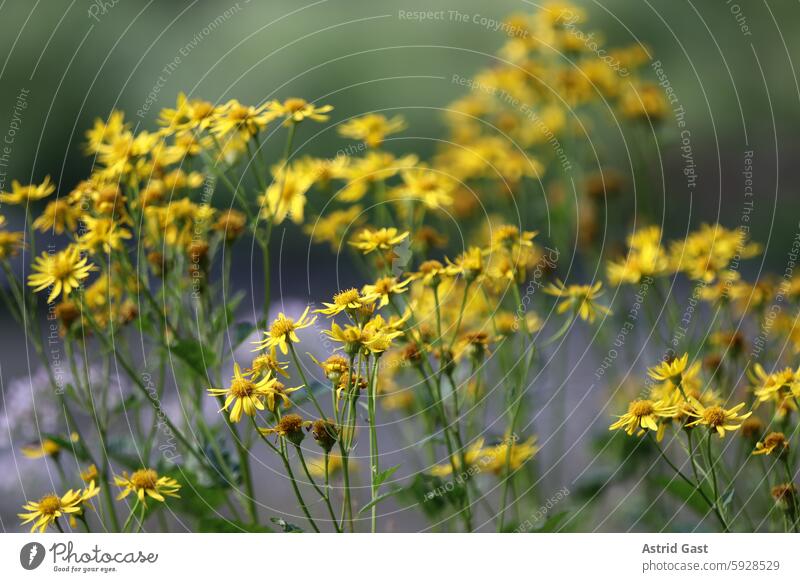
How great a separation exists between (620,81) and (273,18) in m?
0.71

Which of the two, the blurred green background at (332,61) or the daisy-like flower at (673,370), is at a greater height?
the blurred green background at (332,61)

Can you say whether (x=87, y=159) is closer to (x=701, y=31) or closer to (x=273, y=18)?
(x=273, y=18)

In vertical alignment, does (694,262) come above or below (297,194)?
below

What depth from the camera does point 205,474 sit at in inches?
54.2

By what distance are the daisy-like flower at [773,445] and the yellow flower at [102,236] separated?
833mm

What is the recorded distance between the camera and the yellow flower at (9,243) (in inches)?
50.8

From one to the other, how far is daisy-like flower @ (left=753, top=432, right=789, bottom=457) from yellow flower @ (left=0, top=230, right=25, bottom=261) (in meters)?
1.00

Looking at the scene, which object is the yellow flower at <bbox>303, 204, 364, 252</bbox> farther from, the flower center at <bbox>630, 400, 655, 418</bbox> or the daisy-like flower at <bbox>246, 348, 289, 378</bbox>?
the flower center at <bbox>630, 400, 655, 418</bbox>

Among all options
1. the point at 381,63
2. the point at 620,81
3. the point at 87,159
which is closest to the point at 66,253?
the point at 87,159

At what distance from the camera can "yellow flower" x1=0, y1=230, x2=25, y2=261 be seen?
4.23 feet

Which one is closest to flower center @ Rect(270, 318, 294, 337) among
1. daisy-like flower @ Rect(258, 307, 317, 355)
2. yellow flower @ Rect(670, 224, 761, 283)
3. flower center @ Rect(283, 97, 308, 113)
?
daisy-like flower @ Rect(258, 307, 317, 355)

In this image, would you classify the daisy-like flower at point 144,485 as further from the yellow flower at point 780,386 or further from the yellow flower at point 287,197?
the yellow flower at point 780,386

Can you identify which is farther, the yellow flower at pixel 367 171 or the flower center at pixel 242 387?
the yellow flower at pixel 367 171

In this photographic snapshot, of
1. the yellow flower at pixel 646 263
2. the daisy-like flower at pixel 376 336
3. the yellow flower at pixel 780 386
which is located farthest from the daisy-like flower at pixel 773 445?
the daisy-like flower at pixel 376 336
